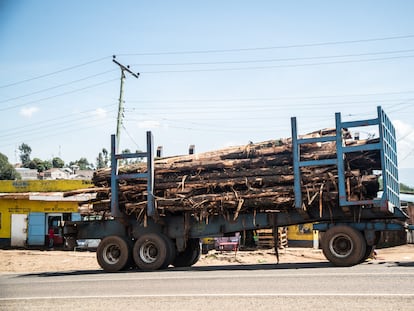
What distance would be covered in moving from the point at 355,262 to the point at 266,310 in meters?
5.93

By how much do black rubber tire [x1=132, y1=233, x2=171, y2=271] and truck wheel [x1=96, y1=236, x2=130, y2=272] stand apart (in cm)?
33

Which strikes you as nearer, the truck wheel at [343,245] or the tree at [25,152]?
the truck wheel at [343,245]

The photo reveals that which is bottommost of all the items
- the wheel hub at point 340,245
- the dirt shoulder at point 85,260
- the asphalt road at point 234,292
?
the dirt shoulder at point 85,260

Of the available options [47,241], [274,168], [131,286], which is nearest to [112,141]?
[274,168]

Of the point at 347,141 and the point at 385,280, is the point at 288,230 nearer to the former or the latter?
the point at 347,141

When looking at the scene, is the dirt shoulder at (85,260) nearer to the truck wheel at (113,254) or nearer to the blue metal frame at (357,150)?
the truck wheel at (113,254)

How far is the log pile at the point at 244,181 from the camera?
13727mm

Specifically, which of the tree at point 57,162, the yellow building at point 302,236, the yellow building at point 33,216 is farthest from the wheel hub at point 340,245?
the tree at point 57,162

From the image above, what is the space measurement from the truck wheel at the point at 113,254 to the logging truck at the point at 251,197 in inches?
1.2

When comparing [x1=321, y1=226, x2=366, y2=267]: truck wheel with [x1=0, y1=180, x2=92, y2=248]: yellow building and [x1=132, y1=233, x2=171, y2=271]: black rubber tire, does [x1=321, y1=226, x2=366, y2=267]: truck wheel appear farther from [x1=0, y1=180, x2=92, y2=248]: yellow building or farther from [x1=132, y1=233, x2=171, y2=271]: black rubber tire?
[x1=0, y1=180, x2=92, y2=248]: yellow building

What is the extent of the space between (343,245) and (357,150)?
2.36m

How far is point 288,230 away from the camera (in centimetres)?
3556

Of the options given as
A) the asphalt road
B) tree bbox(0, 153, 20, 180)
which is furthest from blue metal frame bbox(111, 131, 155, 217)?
tree bbox(0, 153, 20, 180)

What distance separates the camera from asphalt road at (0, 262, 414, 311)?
806 centimetres
